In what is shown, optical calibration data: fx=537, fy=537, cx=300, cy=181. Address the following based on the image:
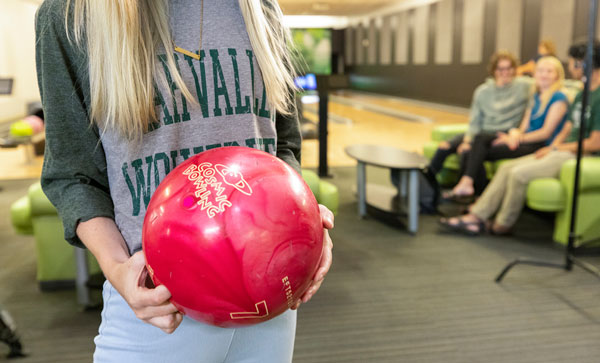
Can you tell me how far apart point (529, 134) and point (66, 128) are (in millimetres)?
4344

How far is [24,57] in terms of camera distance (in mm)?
13602

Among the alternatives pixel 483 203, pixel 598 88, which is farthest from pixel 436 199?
pixel 598 88

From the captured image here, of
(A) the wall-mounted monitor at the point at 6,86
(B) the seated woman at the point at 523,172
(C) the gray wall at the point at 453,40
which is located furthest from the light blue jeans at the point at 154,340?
(C) the gray wall at the point at 453,40

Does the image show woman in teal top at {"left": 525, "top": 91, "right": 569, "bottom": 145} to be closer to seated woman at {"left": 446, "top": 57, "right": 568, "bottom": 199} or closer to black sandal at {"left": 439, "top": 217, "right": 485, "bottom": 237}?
seated woman at {"left": 446, "top": 57, "right": 568, "bottom": 199}

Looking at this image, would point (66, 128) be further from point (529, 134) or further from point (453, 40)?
point (453, 40)

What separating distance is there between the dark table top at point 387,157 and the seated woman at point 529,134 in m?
0.58

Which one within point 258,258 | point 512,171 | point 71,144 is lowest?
point 512,171

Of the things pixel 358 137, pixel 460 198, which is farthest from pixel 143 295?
pixel 358 137

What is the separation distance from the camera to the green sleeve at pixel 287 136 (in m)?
0.92

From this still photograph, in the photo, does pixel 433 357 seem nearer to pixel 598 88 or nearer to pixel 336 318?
pixel 336 318

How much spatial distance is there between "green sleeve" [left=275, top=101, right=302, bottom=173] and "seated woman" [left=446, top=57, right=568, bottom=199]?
3.82 metres

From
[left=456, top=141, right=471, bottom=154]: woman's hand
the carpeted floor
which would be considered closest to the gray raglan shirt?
the carpeted floor

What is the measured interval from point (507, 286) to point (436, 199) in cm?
156

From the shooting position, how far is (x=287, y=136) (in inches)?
37.1
